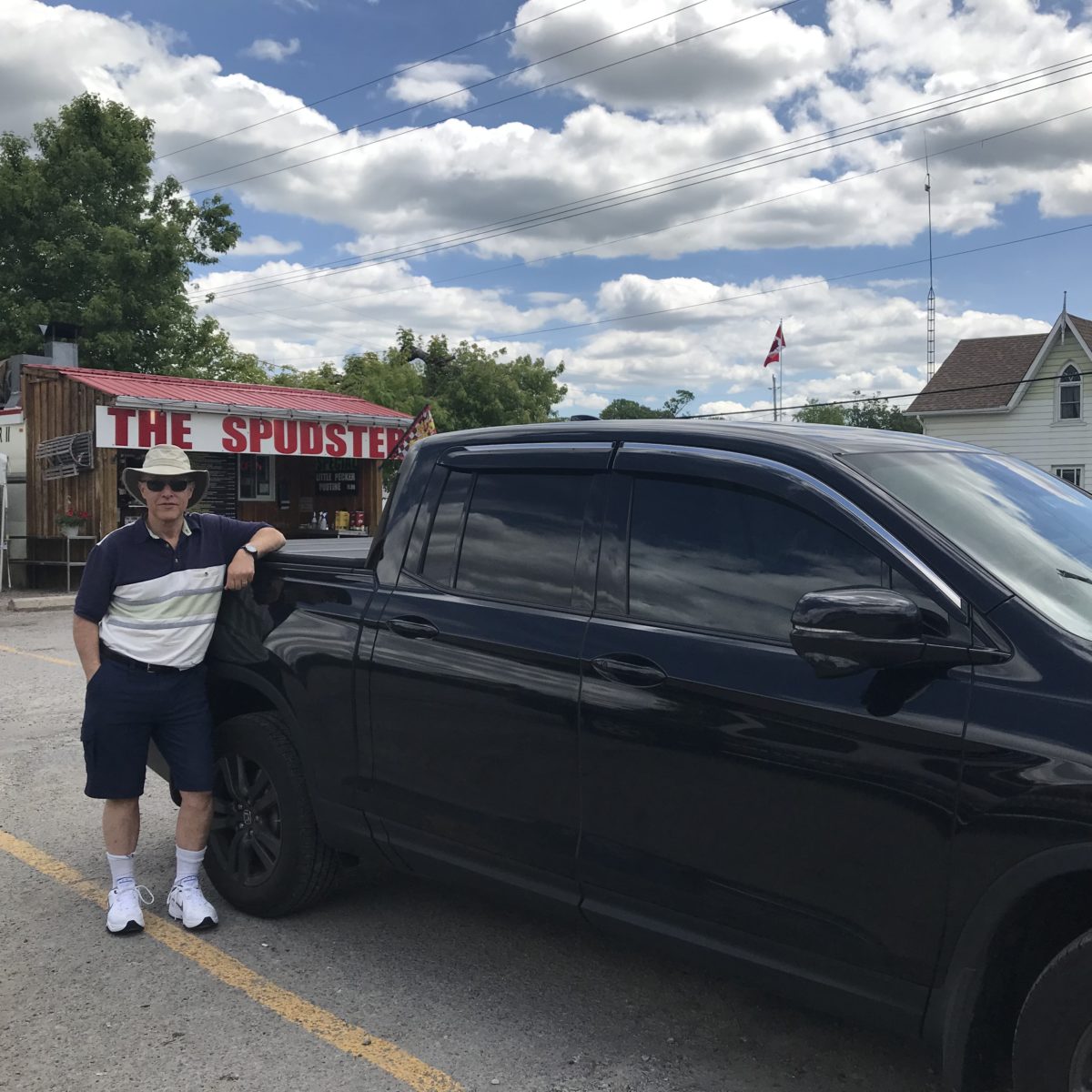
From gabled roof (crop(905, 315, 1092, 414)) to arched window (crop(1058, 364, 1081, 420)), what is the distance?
0.88m

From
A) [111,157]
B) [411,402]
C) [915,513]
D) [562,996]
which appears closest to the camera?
Answer: [915,513]

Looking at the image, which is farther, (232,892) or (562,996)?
(232,892)

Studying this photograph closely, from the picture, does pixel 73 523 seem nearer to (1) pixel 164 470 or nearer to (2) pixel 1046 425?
(1) pixel 164 470

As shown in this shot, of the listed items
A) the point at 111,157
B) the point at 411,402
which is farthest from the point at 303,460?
the point at 411,402

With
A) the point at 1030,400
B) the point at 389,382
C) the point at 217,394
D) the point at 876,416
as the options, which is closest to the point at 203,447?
the point at 217,394

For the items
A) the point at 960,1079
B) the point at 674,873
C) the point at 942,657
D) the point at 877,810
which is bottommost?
the point at 960,1079

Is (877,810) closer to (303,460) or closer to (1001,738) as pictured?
(1001,738)

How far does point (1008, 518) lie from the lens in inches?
112

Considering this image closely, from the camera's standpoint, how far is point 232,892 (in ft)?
13.9

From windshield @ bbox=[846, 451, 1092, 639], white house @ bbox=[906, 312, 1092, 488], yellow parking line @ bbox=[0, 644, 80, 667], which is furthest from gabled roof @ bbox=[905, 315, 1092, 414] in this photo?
windshield @ bbox=[846, 451, 1092, 639]

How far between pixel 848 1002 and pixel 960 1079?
28 cm

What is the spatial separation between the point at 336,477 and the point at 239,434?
354cm

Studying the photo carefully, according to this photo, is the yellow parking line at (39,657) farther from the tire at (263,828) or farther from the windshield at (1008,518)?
the windshield at (1008,518)

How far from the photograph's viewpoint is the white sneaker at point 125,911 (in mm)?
4039
